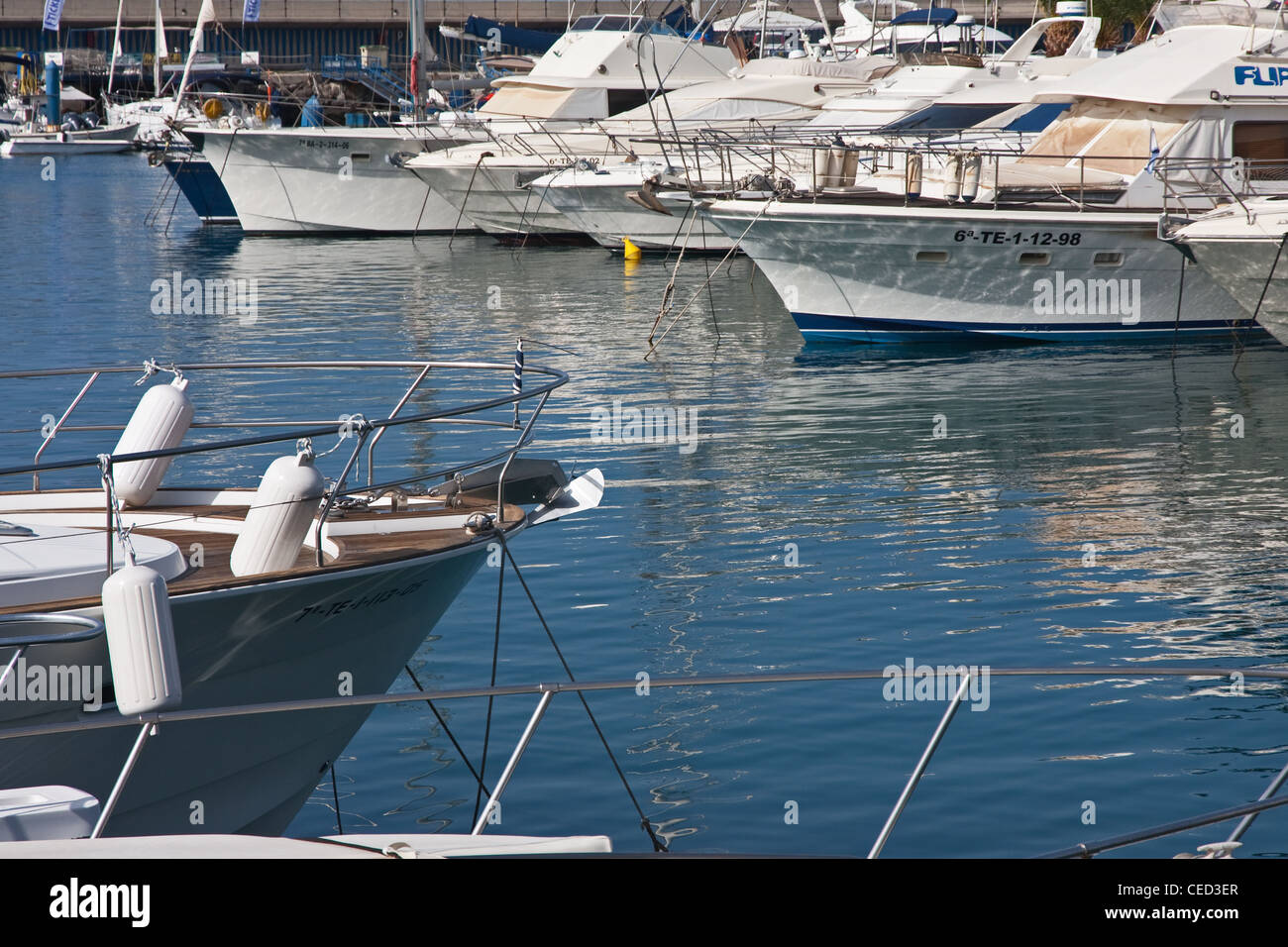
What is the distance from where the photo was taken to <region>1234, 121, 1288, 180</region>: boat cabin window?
18.8m

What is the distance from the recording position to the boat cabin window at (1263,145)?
741 inches

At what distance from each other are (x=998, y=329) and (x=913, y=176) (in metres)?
2.34

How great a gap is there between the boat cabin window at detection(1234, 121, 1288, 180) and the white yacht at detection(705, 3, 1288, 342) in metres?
0.02

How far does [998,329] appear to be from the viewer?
771 inches

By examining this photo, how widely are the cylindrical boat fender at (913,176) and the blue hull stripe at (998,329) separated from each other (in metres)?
1.72

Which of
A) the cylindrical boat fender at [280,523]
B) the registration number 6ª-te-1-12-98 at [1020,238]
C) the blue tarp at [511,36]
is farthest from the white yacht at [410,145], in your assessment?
the cylindrical boat fender at [280,523]

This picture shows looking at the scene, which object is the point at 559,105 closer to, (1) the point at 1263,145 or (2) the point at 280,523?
(1) the point at 1263,145

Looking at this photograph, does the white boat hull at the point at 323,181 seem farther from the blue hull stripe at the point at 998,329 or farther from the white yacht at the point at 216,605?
the white yacht at the point at 216,605

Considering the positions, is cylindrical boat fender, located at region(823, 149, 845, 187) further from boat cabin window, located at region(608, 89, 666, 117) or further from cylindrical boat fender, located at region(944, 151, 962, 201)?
boat cabin window, located at region(608, 89, 666, 117)

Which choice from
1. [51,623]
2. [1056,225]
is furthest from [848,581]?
[1056,225]

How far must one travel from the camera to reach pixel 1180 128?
61.2 ft

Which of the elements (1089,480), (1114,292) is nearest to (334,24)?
(1114,292)
